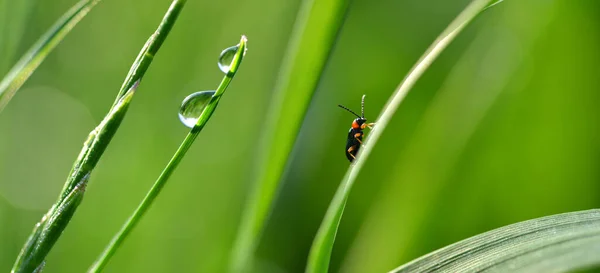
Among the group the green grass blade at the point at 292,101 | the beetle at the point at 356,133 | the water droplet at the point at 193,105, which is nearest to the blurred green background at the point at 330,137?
the beetle at the point at 356,133

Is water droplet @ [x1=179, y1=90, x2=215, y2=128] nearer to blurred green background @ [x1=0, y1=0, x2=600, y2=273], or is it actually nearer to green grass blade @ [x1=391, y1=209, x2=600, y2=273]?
green grass blade @ [x1=391, y1=209, x2=600, y2=273]

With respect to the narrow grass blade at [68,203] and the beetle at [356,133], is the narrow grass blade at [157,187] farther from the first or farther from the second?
the beetle at [356,133]

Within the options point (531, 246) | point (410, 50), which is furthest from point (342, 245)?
point (531, 246)

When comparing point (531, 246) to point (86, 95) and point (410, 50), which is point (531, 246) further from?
point (86, 95)

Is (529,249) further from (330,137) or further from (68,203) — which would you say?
(330,137)

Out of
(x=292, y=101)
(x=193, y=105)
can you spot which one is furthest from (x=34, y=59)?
(x=292, y=101)

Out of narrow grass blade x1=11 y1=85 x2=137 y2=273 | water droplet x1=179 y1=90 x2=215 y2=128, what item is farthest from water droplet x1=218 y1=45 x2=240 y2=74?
narrow grass blade x1=11 y1=85 x2=137 y2=273

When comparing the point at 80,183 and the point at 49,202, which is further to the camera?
the point at 49,202
